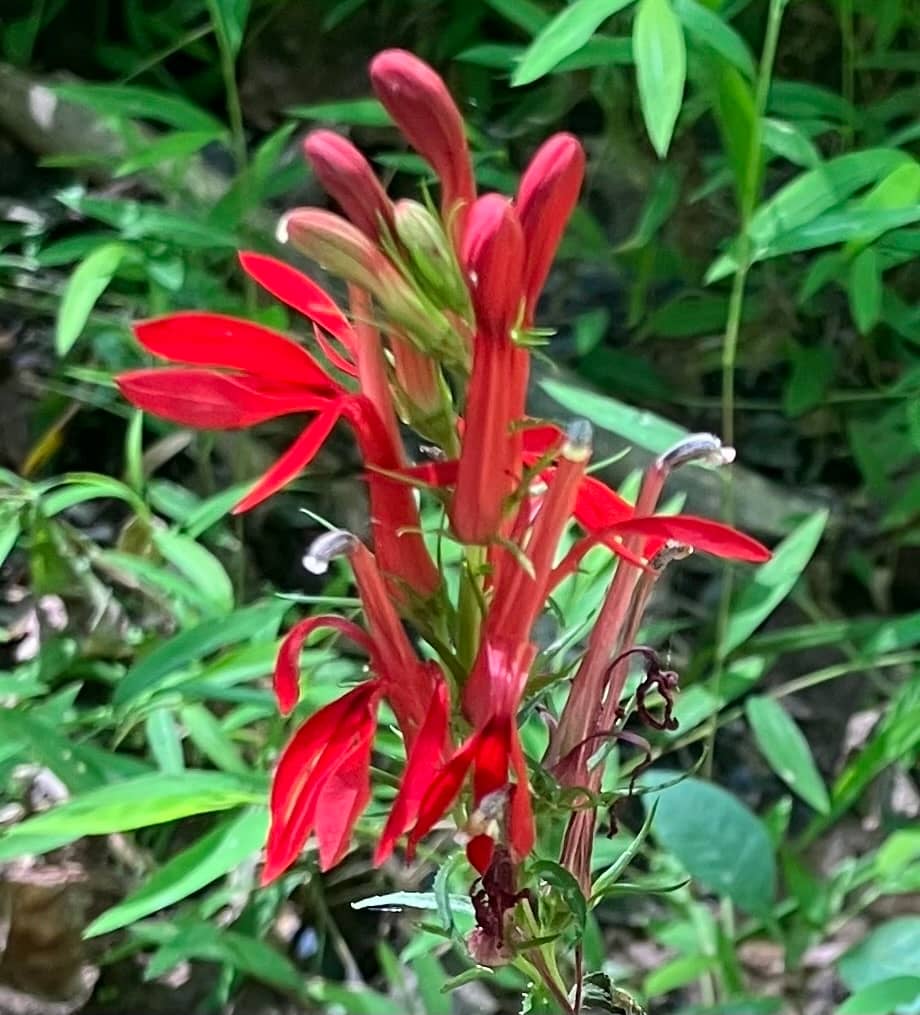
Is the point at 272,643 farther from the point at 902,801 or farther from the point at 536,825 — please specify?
the point at 902,801

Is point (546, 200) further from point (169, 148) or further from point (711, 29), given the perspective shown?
point (169, 148)

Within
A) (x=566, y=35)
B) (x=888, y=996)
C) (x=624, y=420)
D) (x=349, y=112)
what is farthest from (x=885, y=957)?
(x=349, y=112)

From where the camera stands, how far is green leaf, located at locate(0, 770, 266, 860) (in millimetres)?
641

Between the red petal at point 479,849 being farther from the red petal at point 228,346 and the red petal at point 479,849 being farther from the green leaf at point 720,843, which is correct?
the green leaf at point 720,843

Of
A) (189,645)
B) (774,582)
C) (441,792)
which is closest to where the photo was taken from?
(441,792)

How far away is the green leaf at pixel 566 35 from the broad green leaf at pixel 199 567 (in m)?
0.40

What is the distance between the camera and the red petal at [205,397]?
369 mm

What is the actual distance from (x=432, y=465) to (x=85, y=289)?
1.97 feet

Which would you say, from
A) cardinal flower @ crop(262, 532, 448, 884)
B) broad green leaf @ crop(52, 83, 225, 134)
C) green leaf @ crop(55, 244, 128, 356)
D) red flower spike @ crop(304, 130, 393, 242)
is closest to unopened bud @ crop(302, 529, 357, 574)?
cardinal flower @ crop(262, 532, 448, 884)

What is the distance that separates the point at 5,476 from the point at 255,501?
1.76ft

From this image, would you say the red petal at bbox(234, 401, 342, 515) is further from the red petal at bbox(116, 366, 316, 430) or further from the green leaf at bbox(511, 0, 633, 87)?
the green leaf at bbox(511, 0, 633, 87)

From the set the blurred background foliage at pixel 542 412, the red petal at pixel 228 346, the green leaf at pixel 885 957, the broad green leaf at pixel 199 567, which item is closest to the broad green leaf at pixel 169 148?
the blurred background foliage at pixel 542 412

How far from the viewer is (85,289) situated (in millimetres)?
906

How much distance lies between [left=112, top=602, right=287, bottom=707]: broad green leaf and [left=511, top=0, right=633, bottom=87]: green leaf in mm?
378
